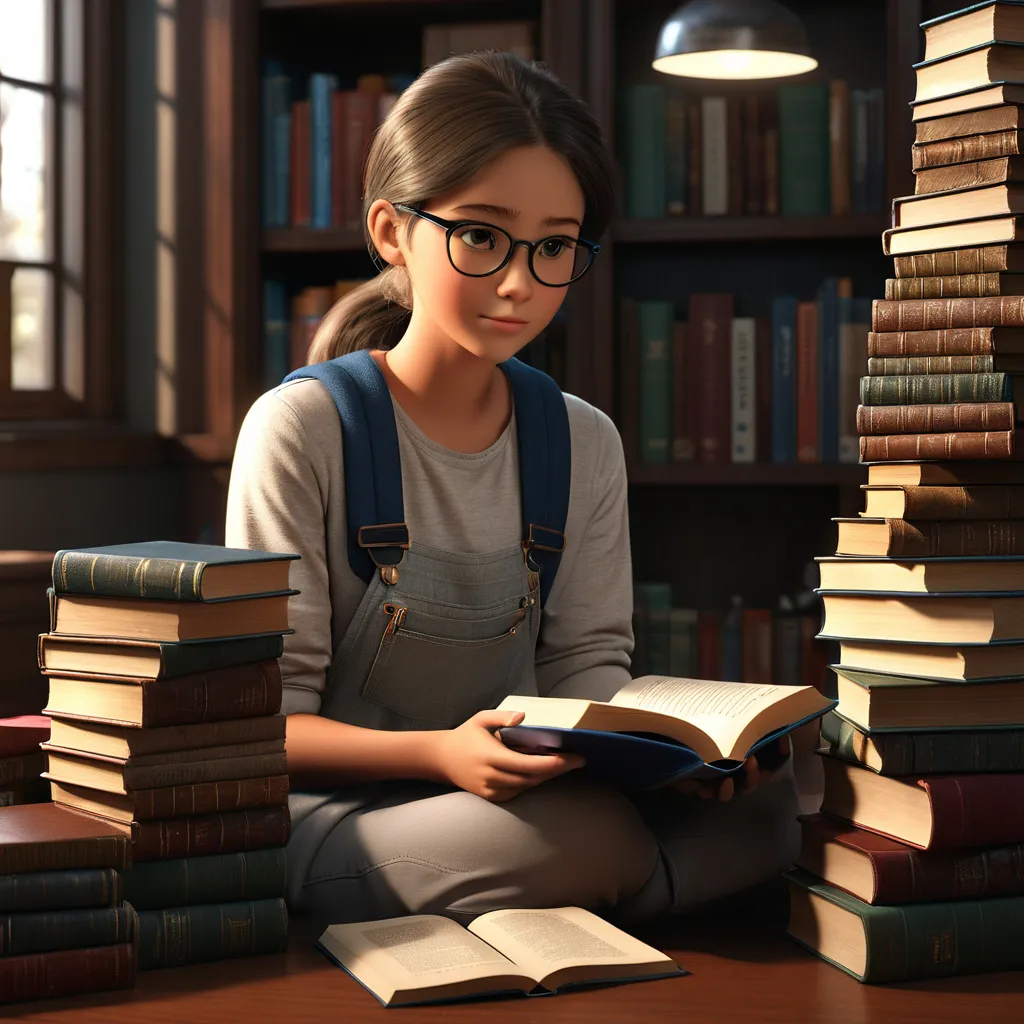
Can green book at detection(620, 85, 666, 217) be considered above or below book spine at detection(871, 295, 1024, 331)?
above

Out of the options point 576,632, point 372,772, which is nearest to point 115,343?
point 576,632

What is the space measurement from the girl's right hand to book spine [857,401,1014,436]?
0.44 metres

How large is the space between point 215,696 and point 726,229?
6.44 ft

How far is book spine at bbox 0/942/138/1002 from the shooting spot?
119cm

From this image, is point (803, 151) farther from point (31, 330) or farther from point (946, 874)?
point (946, 874)

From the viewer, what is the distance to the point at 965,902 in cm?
131

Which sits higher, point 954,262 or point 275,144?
point 275,144

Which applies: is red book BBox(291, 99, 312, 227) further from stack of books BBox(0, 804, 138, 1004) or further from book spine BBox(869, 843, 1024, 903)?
book spine BBox(869, 843, 1024, 903)

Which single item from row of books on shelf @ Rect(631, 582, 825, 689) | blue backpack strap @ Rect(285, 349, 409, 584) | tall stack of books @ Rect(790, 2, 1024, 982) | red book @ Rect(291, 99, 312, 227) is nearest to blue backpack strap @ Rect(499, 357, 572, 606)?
blue backpack strap @ Rect(285, 349, 409, 584)

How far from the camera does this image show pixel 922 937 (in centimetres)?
129

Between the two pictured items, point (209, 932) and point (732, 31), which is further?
point (732, 31)

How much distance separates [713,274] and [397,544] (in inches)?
72.5

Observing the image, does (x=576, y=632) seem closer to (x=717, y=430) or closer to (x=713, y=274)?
(x=717, y=430)

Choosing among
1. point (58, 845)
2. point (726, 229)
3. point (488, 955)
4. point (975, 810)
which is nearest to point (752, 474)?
point (726, 229)
